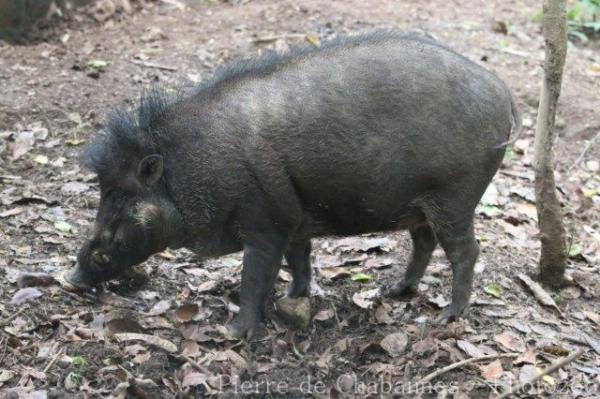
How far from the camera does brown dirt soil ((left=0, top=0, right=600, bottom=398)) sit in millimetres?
4645

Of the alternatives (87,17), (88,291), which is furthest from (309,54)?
(87,17)

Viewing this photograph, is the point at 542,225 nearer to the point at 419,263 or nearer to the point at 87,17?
the point at 419,263

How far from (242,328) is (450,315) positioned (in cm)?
136

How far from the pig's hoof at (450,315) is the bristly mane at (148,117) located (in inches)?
67.8

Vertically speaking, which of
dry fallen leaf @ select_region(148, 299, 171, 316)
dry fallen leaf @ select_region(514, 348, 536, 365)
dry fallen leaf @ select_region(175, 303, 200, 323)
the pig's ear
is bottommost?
dry fallen leaf @ select_region(148, 299, 171, 316)

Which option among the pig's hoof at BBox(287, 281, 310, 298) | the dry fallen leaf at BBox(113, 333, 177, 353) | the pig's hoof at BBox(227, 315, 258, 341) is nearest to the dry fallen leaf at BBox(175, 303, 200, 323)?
the pig's hoof at BBox(227, 315, 258, 341)

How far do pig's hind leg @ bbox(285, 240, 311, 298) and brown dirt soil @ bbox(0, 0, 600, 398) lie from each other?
135 mm

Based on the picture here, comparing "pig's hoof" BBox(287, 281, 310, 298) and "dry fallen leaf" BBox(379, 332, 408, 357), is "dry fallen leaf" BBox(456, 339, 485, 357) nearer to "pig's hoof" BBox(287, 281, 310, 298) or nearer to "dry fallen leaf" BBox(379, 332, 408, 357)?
"dry fallen leaf" BBox(379, 332, 408, 357)

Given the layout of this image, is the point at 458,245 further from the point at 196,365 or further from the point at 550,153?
the point at 196,365

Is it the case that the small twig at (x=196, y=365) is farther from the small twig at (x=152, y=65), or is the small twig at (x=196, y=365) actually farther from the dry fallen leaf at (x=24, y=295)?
the small twig at (x=152, y=65)

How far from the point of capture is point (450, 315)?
18.0 ft

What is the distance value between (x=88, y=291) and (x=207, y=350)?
95cm

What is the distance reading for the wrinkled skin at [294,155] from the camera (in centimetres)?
496

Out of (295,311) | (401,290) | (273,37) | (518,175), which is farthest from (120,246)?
(273,37)
